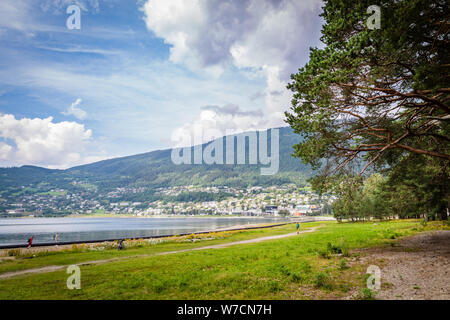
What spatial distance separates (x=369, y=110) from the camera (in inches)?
427

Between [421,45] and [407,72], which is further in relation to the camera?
[407,72]

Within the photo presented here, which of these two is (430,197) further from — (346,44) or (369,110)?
(346,44)

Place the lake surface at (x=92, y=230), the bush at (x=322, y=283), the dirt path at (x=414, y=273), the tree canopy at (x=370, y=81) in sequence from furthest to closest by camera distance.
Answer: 1. the lake surface at (x=92, y=230)
2. the tree canopy at (x=370, y=81)
3. the bush at (x=322, y=283)
4. the dirt path at (x=414, y=273)

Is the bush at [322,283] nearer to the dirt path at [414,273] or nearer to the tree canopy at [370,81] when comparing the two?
the dirt path at [414,273]

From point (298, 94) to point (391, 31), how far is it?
4.05 m

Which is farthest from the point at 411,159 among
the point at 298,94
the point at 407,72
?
the point at 298,94

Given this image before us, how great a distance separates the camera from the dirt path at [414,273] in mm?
5852

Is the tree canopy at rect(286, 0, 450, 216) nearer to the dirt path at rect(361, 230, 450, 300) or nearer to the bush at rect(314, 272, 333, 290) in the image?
the dirt path at rect(361, 230, 450, 300)

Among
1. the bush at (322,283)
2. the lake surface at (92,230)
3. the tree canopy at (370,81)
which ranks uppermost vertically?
the tree canopy at (370,81)

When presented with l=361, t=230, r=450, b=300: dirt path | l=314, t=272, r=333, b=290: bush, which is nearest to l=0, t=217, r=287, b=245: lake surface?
l=361, t=230, r=450, b=300: dirt path

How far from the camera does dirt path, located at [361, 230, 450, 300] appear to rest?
5852 mm

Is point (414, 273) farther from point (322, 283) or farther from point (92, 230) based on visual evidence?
point (92, 230)

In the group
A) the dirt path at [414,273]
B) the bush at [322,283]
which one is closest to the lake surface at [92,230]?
the dirt path at [414,273]
